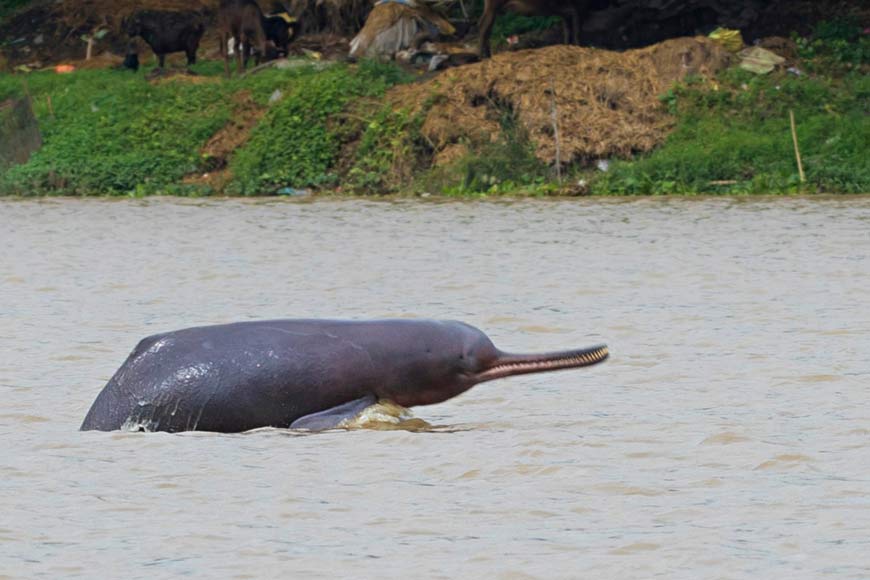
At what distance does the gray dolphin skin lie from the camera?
7973 mm

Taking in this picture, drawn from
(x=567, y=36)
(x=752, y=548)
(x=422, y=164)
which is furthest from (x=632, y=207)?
(x=752, y=548)

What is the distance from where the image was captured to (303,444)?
7.72 m

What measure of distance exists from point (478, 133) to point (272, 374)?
57.0ft

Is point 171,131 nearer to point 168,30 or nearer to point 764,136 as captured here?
point 168,30

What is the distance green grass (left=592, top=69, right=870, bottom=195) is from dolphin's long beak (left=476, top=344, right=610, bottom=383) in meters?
14.9

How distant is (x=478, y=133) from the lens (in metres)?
25.2

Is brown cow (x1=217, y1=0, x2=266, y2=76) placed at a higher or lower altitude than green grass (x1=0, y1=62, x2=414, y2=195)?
higher

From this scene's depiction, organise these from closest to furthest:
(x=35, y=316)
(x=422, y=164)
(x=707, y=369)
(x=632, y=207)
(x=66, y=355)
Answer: (x=707, y=369)
(x=66, y=355)
(x=35, y=316)
(x=632, y=207)
(x=422, y=164)

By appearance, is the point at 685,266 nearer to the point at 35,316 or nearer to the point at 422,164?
the point at 35,316

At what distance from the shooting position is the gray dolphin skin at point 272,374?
7973mm

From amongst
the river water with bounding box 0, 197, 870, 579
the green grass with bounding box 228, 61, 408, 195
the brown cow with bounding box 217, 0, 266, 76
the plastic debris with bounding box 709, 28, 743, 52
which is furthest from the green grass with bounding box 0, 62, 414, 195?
the river water with bounding box 0, 197, 870, 579

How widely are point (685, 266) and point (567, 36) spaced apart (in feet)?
41.7

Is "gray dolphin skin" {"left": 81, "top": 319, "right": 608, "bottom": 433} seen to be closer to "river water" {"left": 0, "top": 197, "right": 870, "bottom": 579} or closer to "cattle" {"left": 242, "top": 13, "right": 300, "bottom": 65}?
"river water" {"left": 0, "top": 197, "right": 870, "bottom": 579}

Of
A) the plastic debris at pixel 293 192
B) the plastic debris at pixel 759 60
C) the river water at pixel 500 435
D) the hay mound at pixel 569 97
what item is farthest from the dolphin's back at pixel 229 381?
the plastic debris at pixel 759 60
